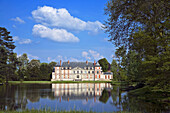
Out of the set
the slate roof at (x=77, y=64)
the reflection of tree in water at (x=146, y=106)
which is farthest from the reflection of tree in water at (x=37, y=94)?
the slate roof at (x=77, y=64)

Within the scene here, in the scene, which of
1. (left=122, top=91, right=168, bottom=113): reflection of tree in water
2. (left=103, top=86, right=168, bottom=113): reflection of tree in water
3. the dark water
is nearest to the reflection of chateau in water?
the dark water

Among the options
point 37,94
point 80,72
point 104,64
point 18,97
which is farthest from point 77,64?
point 18,97

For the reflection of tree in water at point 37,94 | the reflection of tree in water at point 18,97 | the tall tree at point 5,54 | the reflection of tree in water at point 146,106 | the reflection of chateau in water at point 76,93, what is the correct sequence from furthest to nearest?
the tall tree at point 5,54 → the reflection of chateau in water at point 76,93 → the reflection of tree in water at point 37,94 → the reflection of tree in water at point 18,97 → the reflection of tree in water at point 146,106

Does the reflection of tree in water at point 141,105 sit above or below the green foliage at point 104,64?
below

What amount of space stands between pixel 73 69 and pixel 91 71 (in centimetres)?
894

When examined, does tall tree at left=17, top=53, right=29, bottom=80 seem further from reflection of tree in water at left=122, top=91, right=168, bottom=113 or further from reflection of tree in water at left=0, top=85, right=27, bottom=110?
reflection of tree in water at left=122, top=91, right=168, bottom=113

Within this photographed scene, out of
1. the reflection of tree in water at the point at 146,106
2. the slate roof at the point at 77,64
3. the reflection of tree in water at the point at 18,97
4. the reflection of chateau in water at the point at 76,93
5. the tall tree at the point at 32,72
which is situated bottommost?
the reflection of chateau in water at the point at 76,93

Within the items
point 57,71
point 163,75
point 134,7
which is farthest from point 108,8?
point 57,71

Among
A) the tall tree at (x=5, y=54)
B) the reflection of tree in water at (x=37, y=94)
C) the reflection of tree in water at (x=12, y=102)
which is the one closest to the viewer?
the reflection of tree in water at (x=12, y=102)

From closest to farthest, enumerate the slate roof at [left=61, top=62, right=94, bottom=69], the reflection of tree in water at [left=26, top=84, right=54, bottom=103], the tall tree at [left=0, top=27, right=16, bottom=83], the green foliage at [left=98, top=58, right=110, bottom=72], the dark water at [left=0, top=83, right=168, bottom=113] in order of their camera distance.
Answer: the dark water at [left=0, top=83, right=168, bottom=113] → the reflection of tree in water at [left=26, top=84, right=54, bottom=103] → the tall tree at [left=0, top=27, right=16, bottom=83] → the slate roof at [left=61, top=62, right=94, bottom=69] → the green foliage at [left=98, top=58, right=110, bottom=72]

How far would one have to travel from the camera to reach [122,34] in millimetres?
12086

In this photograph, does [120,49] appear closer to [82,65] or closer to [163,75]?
[163,75]

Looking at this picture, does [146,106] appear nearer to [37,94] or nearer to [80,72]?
[37,94]

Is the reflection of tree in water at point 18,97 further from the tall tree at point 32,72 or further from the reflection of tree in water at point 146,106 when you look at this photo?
the tall tree at point 32,72
